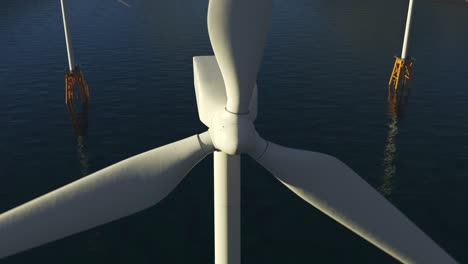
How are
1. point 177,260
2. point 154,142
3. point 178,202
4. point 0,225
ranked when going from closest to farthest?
point 0,225
point 177,260
point 178,202
point 154,142

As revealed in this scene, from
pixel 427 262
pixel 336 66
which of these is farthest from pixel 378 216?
pixel 336 66

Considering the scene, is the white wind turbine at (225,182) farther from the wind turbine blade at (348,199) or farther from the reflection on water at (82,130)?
the reflection on water at (82,130)

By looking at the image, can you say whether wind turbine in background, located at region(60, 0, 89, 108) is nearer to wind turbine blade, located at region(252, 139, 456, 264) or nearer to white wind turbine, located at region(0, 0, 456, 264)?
white wind turbine, located at region(0, 0, 456, 264)

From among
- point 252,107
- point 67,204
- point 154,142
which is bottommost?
point 154,142

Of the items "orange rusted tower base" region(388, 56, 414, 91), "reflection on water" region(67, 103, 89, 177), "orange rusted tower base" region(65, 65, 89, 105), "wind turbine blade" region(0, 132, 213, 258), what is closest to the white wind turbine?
"wind turbine blade" region(0, 132, 213, 258)

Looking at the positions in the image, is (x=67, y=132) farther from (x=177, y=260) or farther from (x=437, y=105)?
(x=437, y=105)

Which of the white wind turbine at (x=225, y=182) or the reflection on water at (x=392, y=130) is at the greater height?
the white wind turbine at (x=225, y=182)

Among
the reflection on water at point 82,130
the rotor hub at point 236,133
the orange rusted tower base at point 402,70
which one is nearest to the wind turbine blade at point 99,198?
the rotor hub at point 236,133
